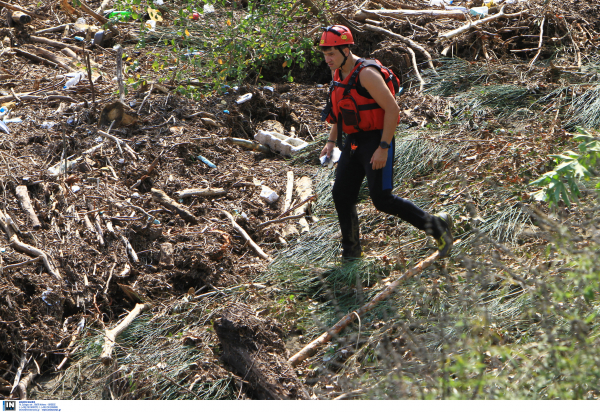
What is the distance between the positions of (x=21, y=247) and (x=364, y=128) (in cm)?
293

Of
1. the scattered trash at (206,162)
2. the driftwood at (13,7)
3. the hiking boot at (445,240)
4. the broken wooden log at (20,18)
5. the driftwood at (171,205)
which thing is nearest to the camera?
the hiking boot at (445,240)

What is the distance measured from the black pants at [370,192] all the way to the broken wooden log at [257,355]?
110 centimetres

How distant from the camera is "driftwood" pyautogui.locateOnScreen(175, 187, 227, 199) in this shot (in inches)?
214

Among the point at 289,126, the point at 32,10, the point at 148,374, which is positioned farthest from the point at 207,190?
the point at 32,10

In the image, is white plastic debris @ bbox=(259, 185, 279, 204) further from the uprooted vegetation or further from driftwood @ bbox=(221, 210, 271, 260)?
driftwood @ bbox=(221, 210, 271, 260)

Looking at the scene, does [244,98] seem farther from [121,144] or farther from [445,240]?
[445,240]

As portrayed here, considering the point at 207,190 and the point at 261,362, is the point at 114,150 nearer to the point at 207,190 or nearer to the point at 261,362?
the point at 207,190

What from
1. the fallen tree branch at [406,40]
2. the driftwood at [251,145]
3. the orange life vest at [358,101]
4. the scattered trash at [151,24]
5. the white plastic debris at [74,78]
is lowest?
the driftwood at [251,145]

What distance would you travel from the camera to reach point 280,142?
21.2 ft

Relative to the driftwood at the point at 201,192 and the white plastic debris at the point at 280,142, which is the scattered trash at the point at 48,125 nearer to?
the driftwood at the point at 201,192

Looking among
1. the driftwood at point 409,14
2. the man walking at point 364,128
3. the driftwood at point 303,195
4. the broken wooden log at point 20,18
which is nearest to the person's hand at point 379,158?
the man walking at point 364,128

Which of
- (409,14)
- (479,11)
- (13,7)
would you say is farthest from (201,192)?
(13,7)

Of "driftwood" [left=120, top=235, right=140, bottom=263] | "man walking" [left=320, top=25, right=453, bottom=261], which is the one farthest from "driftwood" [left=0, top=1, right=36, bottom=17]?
"man walking" [left=320, top=25, right=453, bottom=261]

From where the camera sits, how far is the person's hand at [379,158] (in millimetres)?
3756
